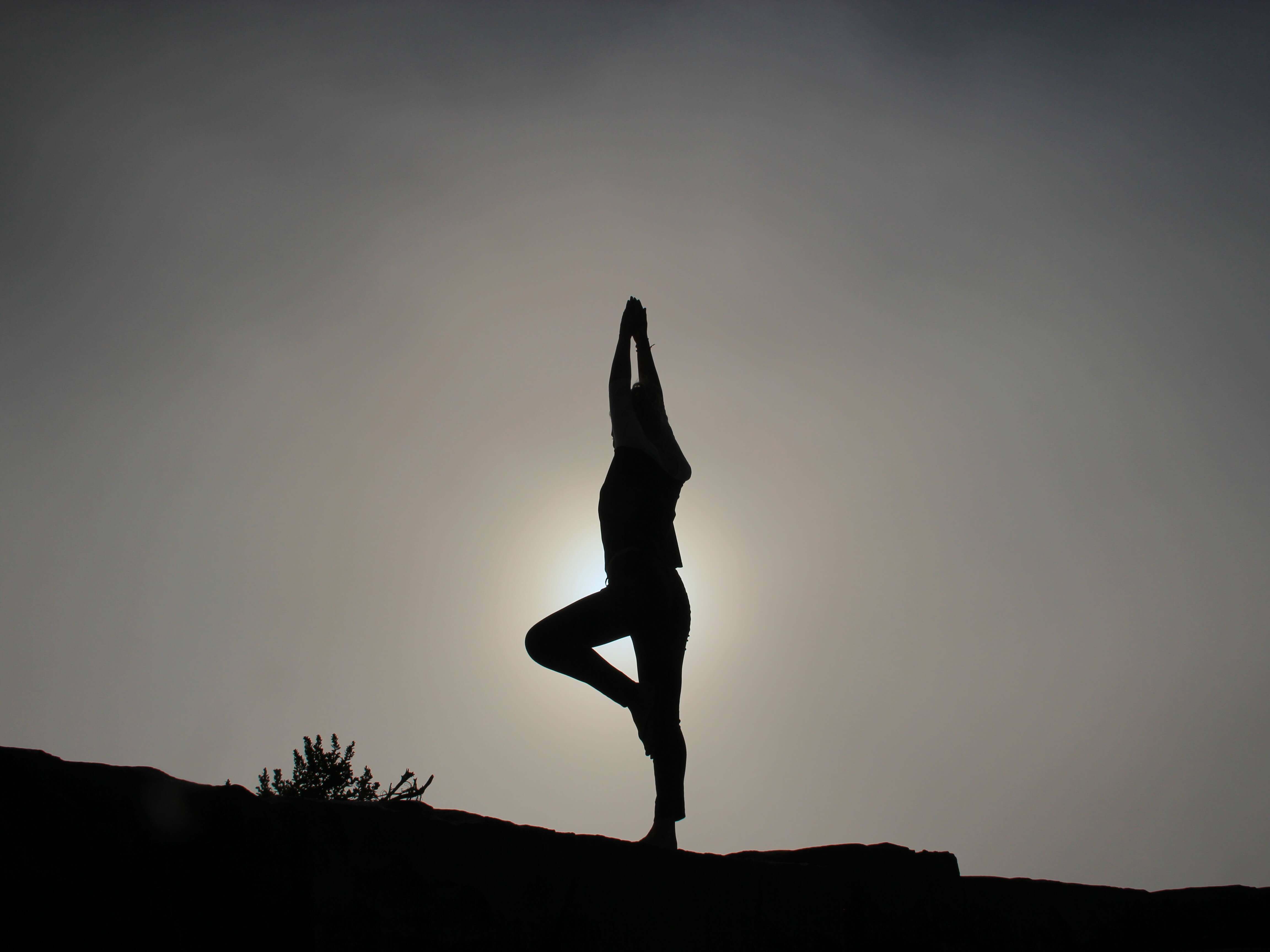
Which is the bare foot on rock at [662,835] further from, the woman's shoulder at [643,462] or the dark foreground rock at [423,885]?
the woman's shoulder at [643,462]

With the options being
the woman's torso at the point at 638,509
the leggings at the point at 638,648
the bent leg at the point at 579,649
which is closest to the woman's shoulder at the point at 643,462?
the woman's torso at the point at 638,509

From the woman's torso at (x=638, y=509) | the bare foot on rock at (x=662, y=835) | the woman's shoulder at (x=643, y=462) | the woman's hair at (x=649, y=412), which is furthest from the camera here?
the woman's hair at (x=649, y=412)

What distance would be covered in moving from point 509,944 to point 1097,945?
6.91 feet

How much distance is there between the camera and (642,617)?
145 inches

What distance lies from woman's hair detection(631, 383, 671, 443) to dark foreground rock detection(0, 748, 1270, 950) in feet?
6.38

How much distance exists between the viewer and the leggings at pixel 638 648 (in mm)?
3557

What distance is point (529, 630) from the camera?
370cm

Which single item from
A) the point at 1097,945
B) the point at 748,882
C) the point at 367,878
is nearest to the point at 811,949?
the point at 748,882

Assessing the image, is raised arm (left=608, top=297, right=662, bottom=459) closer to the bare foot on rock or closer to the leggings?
the leggings

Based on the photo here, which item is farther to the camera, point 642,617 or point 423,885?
point 642,617

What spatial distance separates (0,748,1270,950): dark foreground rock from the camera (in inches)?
74.3

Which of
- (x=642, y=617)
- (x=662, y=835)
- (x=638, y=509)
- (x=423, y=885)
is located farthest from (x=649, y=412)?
(x=423, y=885)

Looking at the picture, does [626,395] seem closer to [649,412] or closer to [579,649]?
[649,412]

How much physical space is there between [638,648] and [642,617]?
0.14 metres
